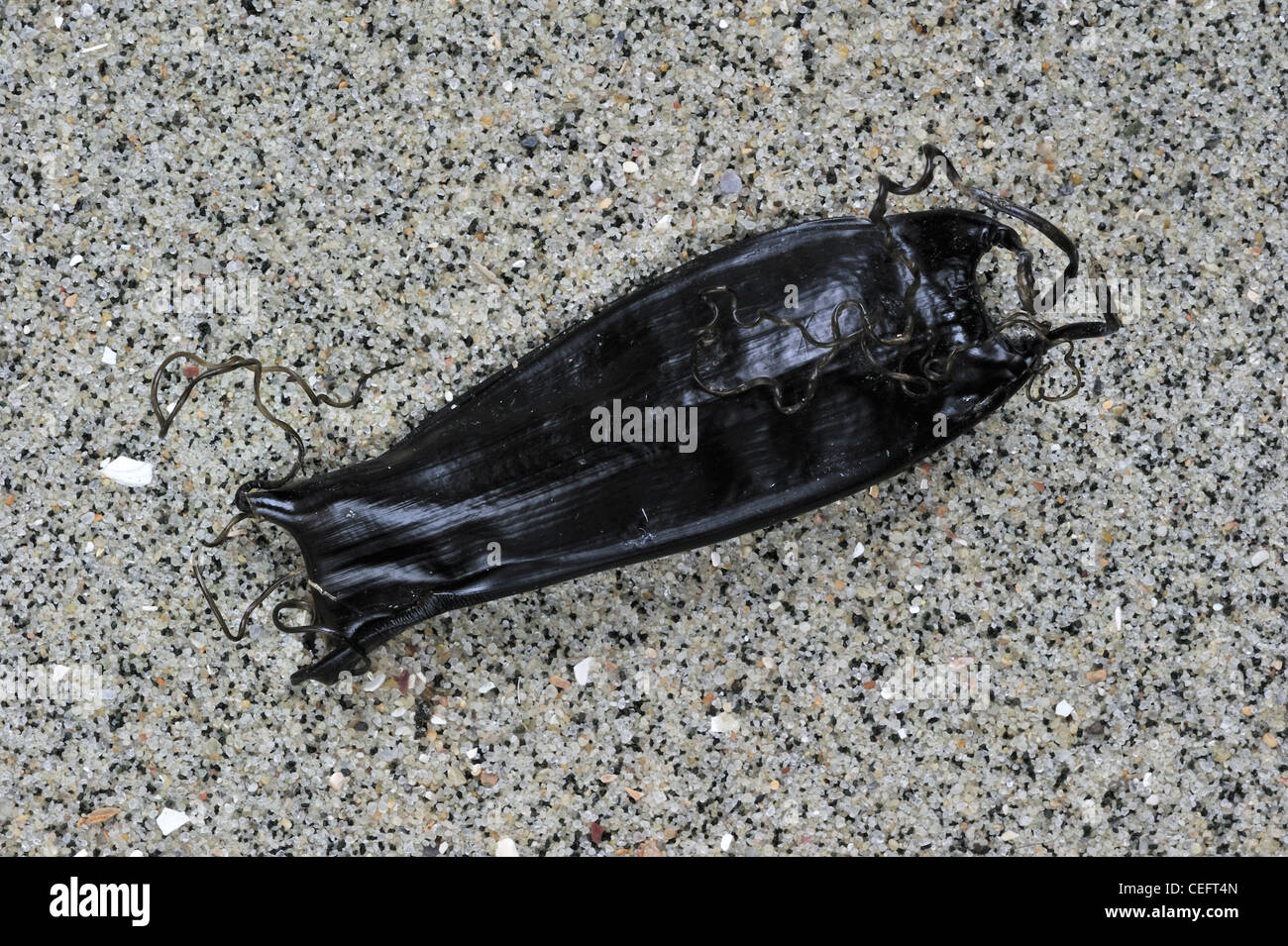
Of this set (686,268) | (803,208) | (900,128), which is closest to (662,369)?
(686,268)

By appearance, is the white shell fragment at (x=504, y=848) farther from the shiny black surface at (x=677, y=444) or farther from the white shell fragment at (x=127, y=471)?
the white shell fragment at (x=127, y=471)

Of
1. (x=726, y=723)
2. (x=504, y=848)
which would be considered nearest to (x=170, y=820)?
(x=504, y=848)

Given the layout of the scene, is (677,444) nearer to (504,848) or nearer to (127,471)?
(504,848)

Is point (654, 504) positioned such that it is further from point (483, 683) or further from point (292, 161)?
point (292, 161)

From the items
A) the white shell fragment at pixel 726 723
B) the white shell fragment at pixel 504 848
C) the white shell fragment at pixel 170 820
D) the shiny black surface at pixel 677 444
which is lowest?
the white shell fragment at pixel 504 848

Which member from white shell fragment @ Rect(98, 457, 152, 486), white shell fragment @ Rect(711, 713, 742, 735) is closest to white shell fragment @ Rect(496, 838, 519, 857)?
white shell fragment @ Rect(711, 713, 742, 735)

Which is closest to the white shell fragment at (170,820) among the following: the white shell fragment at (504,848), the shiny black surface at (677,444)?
the shiny black surface at (677,444)
